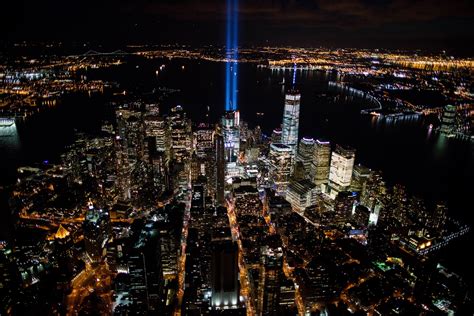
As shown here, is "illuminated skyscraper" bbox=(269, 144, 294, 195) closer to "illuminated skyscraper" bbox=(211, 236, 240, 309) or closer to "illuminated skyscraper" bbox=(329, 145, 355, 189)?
"illuminated skyscraper" bbox=(329, 145, 355, 189)

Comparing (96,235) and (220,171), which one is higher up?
(220,171)

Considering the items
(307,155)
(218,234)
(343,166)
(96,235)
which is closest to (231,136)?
(307,155)

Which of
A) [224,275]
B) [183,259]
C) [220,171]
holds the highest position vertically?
[220,171]

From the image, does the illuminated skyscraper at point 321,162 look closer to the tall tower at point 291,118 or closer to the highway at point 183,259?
the tall tower at point 291,118

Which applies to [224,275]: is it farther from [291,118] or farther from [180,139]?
[180,139]

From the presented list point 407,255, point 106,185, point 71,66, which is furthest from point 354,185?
point 71,66

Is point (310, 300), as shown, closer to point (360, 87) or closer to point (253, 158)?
point (253, 158)

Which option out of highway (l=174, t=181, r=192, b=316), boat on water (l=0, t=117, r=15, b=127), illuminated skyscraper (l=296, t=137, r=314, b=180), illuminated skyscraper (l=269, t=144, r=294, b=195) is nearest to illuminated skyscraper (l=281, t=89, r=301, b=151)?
illuminated skyscraper (l=296, t=137, r=314, b=180)
